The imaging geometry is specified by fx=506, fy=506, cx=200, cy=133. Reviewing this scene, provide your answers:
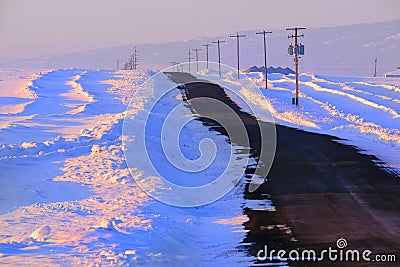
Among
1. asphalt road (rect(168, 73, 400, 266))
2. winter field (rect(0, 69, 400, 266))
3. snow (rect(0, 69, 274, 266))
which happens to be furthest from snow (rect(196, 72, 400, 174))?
snow (rect(0, 69, 274, 266))

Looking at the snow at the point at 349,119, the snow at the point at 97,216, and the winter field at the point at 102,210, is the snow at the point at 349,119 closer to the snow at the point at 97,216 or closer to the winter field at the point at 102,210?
the winter field at the point at 102,210

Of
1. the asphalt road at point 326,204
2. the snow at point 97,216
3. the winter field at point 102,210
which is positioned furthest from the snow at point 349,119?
the snow at point 97,216

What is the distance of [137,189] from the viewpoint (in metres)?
13.0

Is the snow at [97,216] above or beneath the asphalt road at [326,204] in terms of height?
above

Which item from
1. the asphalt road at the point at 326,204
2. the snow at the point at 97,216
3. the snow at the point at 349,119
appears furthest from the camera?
the snow at the point at 349,119

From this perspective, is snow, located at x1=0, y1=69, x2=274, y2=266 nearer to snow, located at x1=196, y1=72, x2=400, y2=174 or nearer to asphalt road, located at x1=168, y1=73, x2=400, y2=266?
asphalt road, located at x1=168, y1=73, x2=400, y2=266

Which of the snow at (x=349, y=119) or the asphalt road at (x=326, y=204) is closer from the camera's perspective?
the asphalt road at (x=326, y=204)

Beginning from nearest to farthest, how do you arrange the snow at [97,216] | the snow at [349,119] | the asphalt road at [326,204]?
the snow at [97,216], the asphalt road at [326,204], the snow at [349,119]

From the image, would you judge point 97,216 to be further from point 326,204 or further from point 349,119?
point 349,119

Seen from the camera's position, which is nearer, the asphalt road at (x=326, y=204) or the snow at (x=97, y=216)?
the snow at (x=97, y=216)

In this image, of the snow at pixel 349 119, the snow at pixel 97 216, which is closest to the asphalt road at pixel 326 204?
the snow at pixel 97 216

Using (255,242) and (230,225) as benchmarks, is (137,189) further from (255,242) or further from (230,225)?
(255,242)

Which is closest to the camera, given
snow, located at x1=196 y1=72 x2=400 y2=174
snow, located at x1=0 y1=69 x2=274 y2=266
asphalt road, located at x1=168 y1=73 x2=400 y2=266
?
snow, located at x1=0 y1=69 x2=274 y2=266

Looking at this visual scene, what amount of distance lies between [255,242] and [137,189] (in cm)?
437
